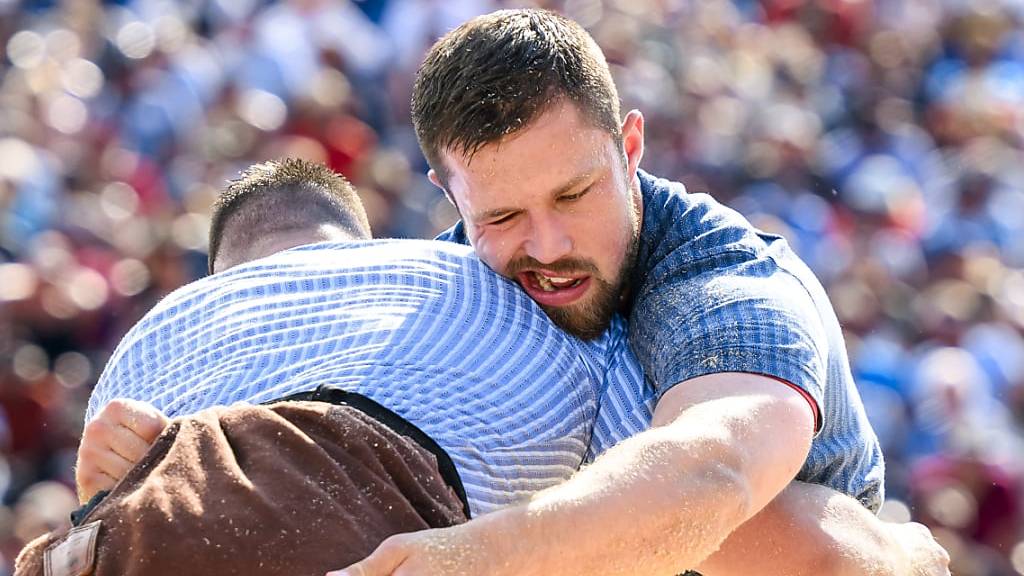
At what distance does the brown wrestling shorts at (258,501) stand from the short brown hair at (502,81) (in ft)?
1.98

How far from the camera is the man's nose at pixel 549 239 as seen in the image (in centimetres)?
242

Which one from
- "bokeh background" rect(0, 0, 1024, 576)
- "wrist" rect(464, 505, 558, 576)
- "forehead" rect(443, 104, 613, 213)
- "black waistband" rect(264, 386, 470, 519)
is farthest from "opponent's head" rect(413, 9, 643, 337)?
"bokeh background" rect(0, 0, 1024, 576)

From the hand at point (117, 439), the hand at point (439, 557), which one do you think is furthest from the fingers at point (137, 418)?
the hand at point (439, 557)

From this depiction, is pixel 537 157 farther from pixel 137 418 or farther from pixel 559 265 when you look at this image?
pixel 137 418

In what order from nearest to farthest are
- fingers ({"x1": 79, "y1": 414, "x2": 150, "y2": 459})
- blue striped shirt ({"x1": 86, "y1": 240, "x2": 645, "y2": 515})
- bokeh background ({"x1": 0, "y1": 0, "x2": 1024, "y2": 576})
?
fingers ({"x1": 79, "y1": 414, "x2": 150, "y2": 459}), blue striped shirt ({"x1": 86, "y1": 240, "x2": 645, "y2": 515}), bokeh background ({"x1": 0, "y1": 0, "x2": 1024, "y2": 576})

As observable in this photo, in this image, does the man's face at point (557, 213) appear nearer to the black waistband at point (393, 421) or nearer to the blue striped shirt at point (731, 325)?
the blue striped shirt at point (731, 325)

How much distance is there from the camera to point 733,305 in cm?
229

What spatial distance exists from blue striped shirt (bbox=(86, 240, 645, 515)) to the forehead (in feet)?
0.41

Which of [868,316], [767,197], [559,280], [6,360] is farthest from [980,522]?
[559,280]

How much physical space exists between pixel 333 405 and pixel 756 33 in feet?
23.8

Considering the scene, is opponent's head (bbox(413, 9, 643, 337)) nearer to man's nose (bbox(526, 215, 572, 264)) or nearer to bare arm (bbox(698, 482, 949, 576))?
man's nose (bbox(526, 215, 572, 264))

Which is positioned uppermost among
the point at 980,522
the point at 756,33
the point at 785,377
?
A: the point at 785,377

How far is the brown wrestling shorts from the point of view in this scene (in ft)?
5.90

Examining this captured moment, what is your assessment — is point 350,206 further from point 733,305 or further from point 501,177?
point 733,305
